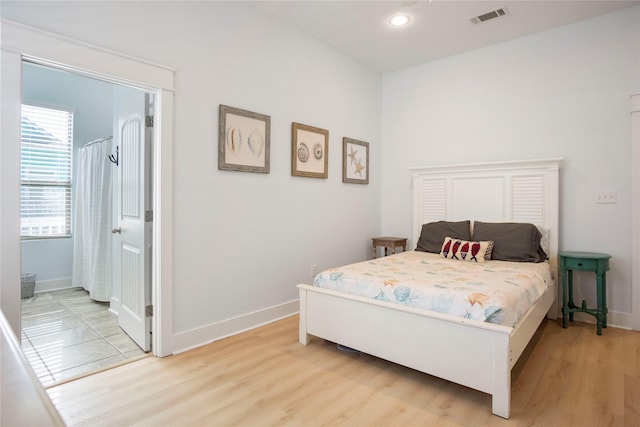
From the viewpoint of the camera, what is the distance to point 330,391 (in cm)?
201

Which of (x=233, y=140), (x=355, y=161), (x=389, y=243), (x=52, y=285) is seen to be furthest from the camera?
(x=52, y=285)

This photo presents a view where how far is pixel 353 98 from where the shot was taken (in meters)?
4.13

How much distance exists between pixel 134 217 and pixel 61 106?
275 cm

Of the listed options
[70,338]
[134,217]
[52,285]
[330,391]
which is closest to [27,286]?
[52,285]

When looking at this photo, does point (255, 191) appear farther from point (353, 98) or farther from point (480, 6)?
point (480, 6)

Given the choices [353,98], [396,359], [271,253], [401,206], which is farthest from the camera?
[401,206]

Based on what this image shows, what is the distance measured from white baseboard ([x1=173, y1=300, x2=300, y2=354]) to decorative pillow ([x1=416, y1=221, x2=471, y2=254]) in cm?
151

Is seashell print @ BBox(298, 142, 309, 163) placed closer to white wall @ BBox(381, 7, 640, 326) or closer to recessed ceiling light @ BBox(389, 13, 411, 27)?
recessed ceiling light @ BBox(389, 13, 411, 27)

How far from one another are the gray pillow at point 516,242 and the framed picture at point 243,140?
2.25 m

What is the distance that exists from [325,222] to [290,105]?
1.27m

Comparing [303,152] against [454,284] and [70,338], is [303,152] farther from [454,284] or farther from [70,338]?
[70,338]

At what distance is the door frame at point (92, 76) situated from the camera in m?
1.79

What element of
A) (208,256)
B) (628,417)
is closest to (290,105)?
(208,256)

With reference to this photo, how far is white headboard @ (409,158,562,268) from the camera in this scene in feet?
10.9
